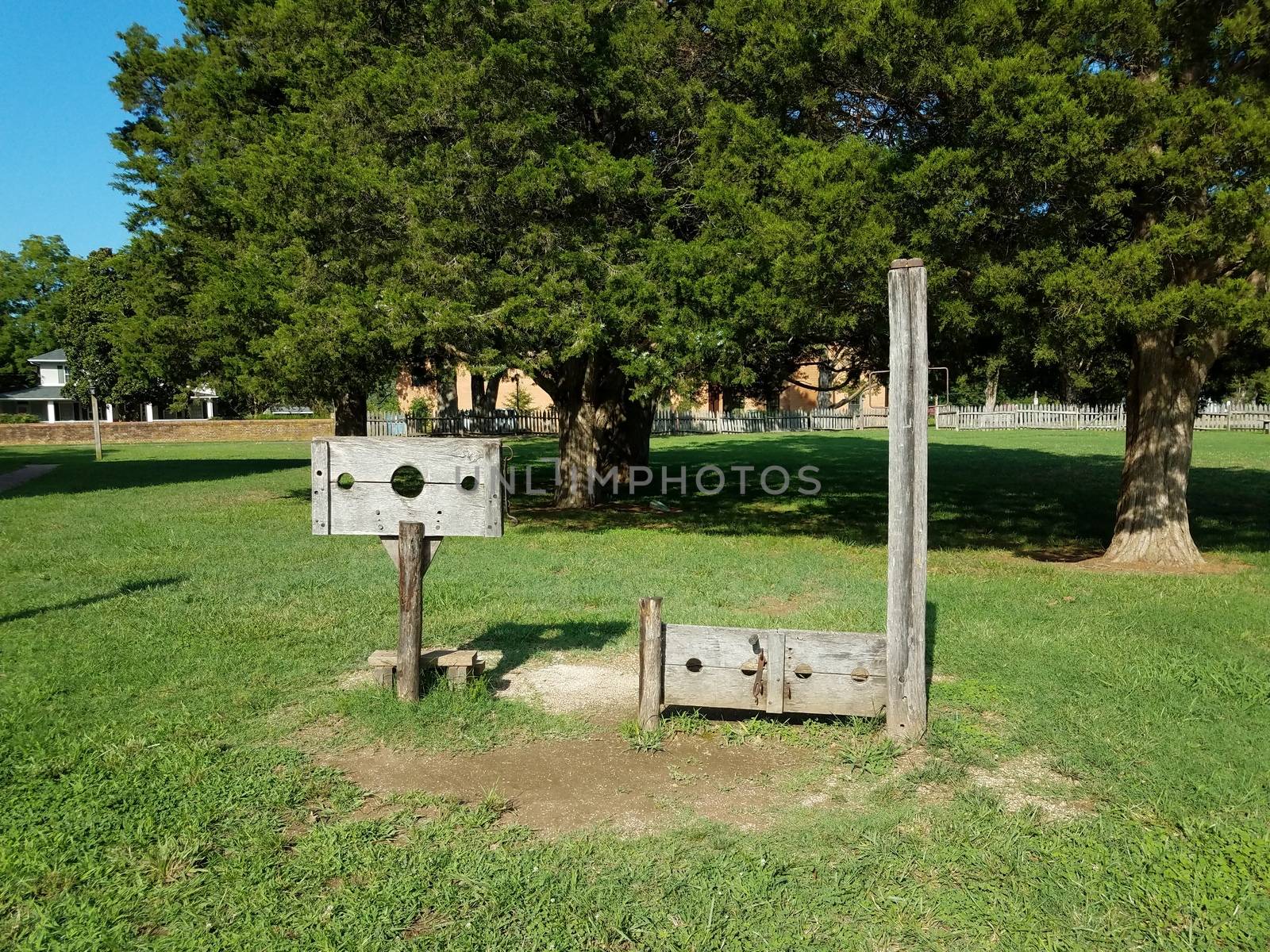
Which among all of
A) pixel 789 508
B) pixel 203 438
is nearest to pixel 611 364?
pixel 789 508

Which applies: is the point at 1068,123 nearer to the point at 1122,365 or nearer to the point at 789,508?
the point at 1122,365

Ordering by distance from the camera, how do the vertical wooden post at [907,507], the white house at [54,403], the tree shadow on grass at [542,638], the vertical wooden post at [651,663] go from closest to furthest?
the vertical wooden post at [907,507]
the vertical wooden post at [651,663]
the tree shadow on grass at [542,638]
the white house at [54,403]

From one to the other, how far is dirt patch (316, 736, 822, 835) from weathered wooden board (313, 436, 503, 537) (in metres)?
1.38

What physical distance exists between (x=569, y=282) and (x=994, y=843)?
28.6 feet

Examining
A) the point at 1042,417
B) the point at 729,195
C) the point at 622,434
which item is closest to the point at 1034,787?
the point at 729,195

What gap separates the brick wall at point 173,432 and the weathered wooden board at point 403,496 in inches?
1406

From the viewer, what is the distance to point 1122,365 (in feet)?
39.3

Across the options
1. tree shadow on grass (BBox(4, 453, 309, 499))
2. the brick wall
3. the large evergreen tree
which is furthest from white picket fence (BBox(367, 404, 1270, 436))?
the large evergreen tree

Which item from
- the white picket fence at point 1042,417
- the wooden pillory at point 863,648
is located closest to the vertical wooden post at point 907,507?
the wooden pillory at point 863,648

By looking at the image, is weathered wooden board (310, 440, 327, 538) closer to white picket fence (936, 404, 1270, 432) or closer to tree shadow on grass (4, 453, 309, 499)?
tree shadow on grass (4, 453, 309, 499)

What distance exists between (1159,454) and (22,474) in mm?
24898

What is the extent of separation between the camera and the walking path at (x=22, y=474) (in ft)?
65.3

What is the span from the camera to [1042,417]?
4472 cm

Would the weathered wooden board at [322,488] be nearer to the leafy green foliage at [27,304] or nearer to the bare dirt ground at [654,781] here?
the bare dirt ground at [654,781]
